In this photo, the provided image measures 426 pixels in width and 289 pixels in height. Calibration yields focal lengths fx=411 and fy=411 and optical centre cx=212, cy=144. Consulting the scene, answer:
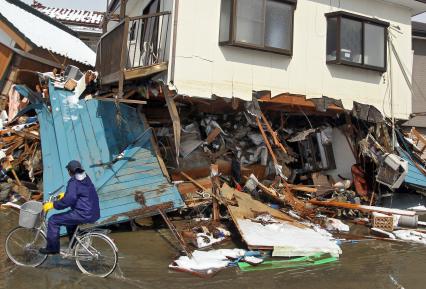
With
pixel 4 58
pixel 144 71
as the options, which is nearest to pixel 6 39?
pixel 4 58

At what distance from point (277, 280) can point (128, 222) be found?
13.0ft

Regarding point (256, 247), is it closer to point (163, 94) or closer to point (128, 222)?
point (128, 222)

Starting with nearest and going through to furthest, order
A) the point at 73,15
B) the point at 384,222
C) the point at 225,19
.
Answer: the point at 384,222
the point at 225,19
the point at 73,15

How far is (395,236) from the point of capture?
945 cm

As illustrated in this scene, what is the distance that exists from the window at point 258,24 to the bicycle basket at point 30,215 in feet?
19.4

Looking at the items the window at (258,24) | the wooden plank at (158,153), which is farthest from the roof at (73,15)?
the window at (258,24)

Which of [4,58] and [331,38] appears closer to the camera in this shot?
[331,38]

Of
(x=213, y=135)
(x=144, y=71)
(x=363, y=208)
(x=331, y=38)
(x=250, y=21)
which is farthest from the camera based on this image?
(x=331, y=38)

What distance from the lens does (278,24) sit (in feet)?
35.8

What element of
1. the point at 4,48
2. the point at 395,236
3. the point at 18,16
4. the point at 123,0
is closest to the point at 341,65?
the point at 395,236

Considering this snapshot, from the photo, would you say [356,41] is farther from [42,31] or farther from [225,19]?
[42,31]

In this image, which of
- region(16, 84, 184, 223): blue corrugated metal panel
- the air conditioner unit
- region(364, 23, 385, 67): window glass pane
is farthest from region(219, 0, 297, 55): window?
the air conditioner unit

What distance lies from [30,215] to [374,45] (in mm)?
10700

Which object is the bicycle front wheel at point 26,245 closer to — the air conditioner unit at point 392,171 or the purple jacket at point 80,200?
the purple jacket at point 80,200
